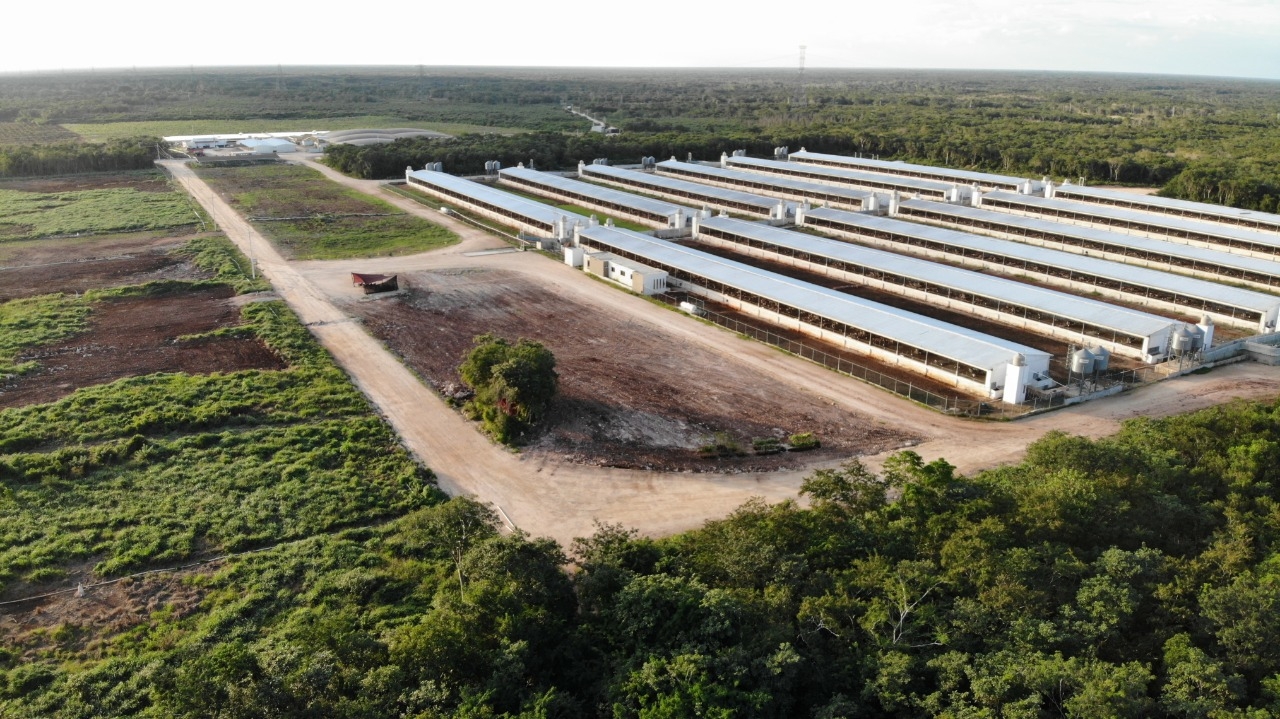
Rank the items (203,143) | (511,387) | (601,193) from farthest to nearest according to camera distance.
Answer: (203,143), (601,193), (511,387)

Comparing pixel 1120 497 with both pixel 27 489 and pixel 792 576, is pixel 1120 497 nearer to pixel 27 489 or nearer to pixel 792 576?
pixel 792 576

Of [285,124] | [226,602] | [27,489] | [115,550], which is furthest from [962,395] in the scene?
[285,124]

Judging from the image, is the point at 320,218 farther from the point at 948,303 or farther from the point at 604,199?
the point at 948,303

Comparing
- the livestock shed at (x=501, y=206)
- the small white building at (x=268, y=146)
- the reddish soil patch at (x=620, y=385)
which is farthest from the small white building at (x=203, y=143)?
the reddish soil patch at (x=620, y=385)

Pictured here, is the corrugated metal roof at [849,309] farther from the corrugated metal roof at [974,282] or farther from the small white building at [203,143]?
the small white building at [203,143]

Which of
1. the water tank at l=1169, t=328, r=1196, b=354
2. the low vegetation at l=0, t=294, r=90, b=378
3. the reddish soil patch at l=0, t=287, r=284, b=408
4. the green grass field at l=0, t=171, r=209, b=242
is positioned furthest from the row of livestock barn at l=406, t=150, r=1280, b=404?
the low vegetation at l=0, t=294, r=90, b=378

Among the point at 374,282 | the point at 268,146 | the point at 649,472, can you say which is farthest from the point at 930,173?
the point at 268,146

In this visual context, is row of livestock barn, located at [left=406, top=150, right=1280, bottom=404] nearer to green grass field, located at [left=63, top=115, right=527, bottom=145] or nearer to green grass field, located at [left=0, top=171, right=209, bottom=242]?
green grass field, located at [left=0, top=171, right=209, bottom=242]
